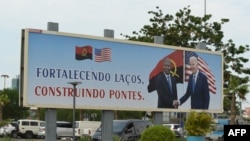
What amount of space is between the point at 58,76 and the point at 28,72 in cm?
145

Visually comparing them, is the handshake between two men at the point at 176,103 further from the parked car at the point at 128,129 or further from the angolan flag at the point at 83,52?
the angolan flag at the point at 83,52

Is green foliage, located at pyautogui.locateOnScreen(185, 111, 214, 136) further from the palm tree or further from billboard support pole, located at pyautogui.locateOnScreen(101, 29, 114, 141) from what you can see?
the palm tree

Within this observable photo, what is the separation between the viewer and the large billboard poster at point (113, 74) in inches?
856

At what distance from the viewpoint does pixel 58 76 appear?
22.4 metres

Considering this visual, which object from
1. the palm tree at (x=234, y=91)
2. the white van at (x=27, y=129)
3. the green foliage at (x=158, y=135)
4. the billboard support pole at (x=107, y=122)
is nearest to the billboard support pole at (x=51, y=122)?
the billboard support pole at (x=107, y=122)

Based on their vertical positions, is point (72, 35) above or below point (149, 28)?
below

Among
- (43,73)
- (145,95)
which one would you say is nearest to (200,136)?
(145,95)

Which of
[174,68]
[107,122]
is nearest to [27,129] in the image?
[174,68]

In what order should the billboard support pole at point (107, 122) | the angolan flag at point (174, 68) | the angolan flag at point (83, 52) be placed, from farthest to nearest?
the angolan flag at point (174, 68)
the billboard support pole at point (107, 122)
the angolan flag at point (83, 52)

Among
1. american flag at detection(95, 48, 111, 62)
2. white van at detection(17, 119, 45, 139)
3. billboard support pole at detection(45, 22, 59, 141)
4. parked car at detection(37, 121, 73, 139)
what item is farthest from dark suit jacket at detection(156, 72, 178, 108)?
white van at detection(17, 119, 45, 139)

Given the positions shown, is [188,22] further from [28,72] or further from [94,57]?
[28,72]

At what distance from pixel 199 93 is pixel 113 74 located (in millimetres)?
5309

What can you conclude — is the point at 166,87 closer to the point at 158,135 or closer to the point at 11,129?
the point at 158,135

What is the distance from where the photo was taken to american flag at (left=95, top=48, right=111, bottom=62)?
23.5 metres
